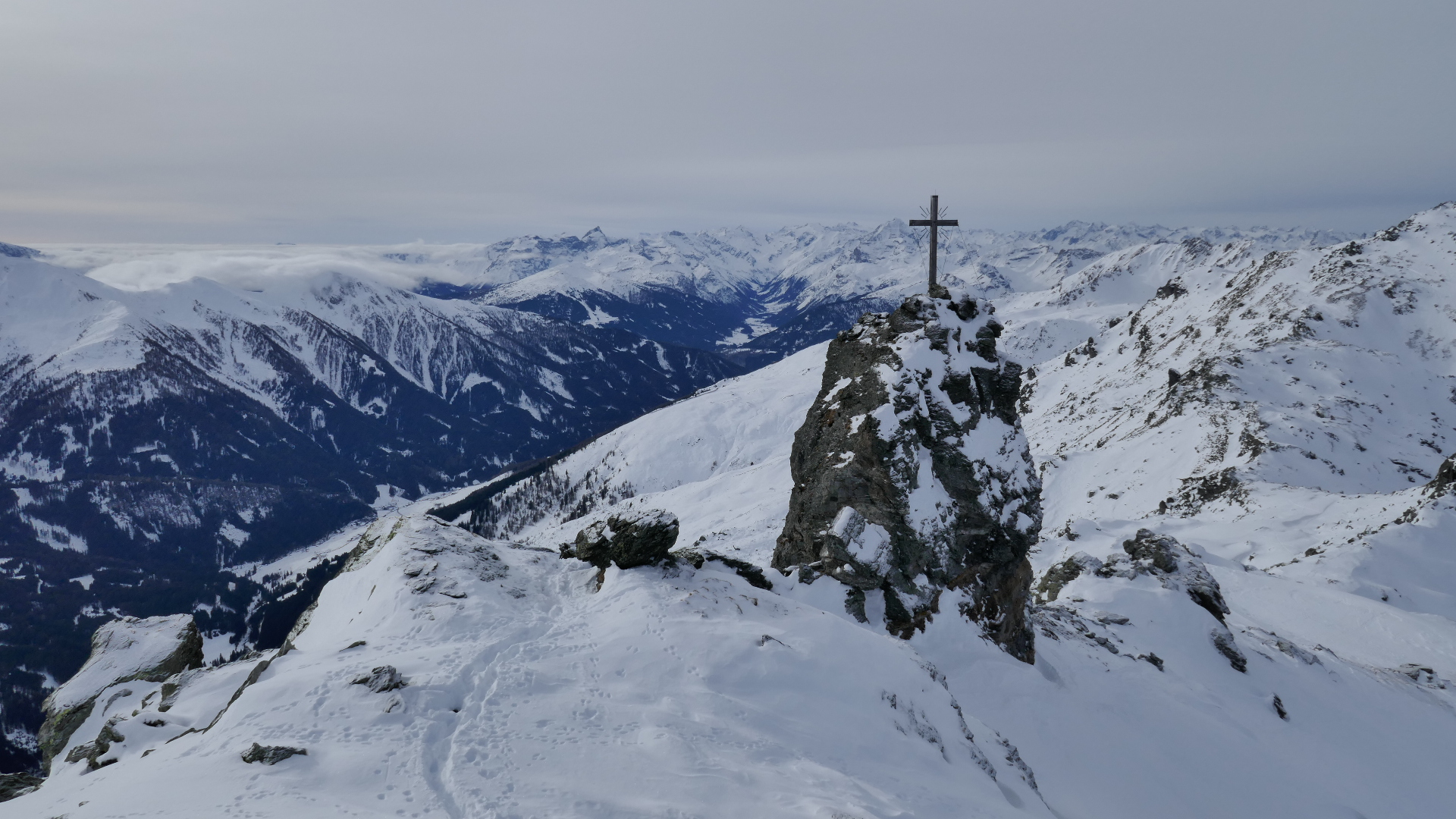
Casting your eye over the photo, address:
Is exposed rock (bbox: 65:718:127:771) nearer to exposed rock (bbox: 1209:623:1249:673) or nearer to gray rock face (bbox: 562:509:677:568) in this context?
gray rock face (bbox: 562:509:677:568)

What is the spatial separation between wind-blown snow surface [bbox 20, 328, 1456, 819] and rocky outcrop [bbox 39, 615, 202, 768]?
4.37ft

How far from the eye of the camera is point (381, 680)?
14.0 meters

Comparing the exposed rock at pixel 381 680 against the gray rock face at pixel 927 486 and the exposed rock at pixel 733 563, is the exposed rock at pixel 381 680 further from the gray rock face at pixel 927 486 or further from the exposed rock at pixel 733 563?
the gray rock face at pixel 927 486

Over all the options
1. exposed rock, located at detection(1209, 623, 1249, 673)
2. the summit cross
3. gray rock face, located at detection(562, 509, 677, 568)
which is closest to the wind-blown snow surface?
exposed rock, located at detection(1209, 623, 1249, 673)

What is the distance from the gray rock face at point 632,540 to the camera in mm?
20734

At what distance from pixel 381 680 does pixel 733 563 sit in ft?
37.9

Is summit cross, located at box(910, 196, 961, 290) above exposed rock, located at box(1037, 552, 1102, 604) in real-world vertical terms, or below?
above

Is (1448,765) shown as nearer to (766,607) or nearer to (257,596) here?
(766,607)

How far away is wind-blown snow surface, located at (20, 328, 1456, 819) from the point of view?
1160 centimetres

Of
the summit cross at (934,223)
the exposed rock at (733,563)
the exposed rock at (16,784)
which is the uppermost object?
the summit cross at (934,223)

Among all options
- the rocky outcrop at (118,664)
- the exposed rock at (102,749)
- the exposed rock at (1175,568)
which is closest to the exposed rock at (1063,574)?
the exposed rock at (1175,568)

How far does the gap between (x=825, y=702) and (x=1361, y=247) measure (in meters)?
191

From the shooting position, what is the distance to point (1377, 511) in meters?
49.0

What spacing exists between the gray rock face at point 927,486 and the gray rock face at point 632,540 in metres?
5.62
